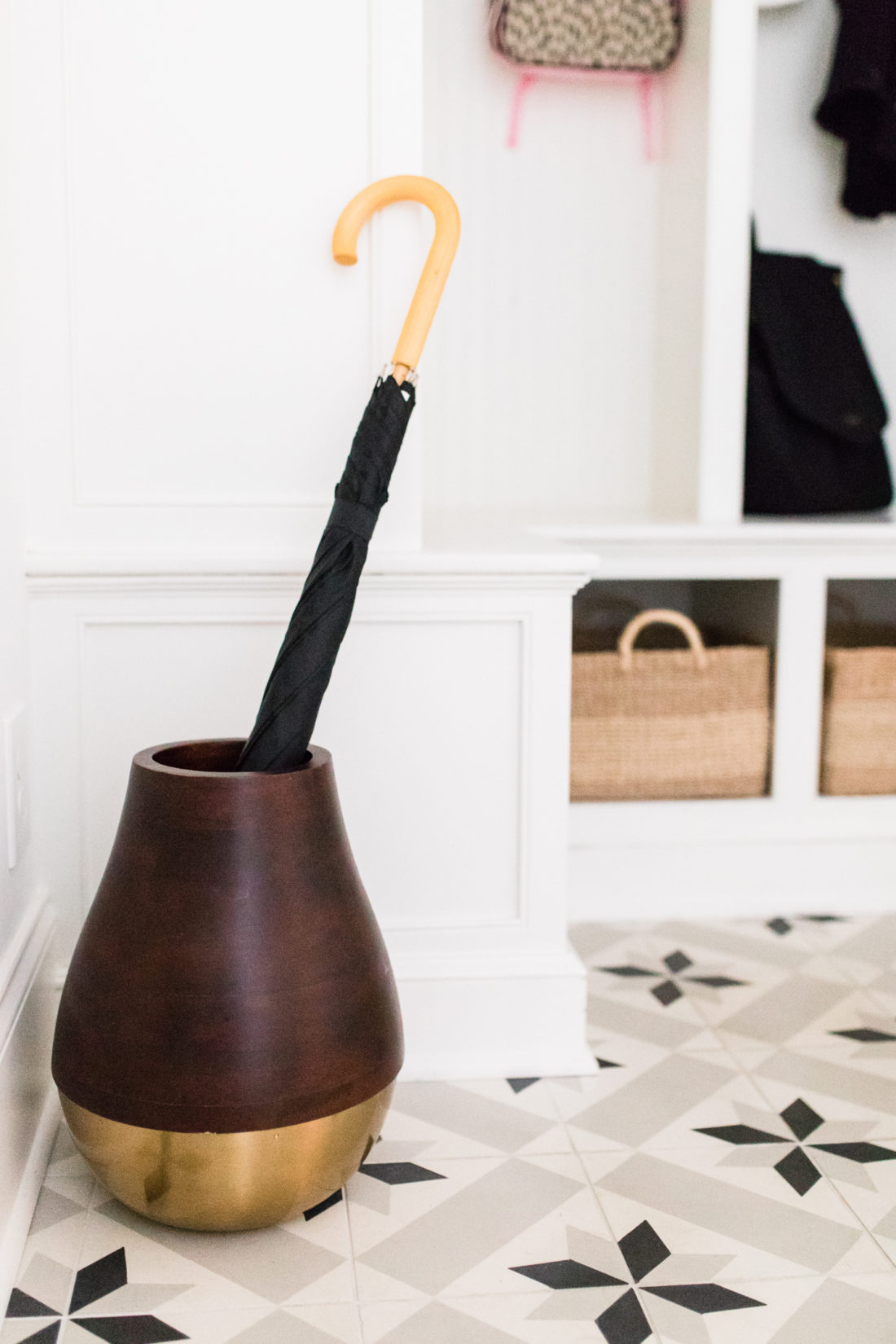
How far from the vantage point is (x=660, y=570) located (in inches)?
84.8

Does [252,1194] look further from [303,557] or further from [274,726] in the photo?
[303,557]

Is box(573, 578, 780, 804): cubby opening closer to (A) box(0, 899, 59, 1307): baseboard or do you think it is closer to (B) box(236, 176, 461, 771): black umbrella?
(B) box(236, 176, 461, 771): black umbrella

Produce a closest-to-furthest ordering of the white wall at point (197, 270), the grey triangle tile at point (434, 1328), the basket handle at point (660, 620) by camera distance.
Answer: the grey triangle tile at point (434, 1328) < the white wall at point (197, 270) < the basket handle at point (660, 620)

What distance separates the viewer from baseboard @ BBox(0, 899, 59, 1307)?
1219 millimetres

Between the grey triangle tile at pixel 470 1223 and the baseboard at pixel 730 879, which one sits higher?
the baseboard at pixel 730 879

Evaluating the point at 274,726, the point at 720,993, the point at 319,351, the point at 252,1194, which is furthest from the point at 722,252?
the point at 252,1194

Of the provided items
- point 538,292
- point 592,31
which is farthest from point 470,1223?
point 592,31

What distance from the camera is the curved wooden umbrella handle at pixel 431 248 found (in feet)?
4.58

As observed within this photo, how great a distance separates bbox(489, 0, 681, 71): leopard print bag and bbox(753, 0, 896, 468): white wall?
13.0 inches

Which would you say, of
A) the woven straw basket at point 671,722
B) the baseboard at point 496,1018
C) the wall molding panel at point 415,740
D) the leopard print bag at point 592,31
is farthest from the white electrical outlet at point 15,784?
the leopard print bag at point 592,31

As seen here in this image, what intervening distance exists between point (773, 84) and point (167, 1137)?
2315mm

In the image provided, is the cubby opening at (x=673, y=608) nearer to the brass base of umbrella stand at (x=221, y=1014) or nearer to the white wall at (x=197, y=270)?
the white wall at (x=197, y=270)

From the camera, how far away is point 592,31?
2381 millimetres

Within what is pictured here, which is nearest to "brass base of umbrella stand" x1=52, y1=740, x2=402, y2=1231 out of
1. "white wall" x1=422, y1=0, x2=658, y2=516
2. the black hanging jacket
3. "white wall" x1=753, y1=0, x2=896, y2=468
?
"white wall" x1=422, y1=0, x2=658, y2=516
